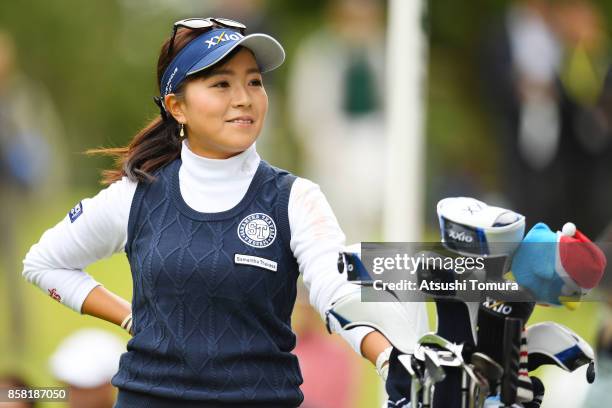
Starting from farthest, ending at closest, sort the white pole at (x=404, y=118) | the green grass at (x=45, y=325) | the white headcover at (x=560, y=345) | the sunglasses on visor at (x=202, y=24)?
the green grass at (x=45, y=325)
the white pole at (x=404, y=118)
the sunglasses on visor at (x=202, y=24)
the white headcover at (x=560, y=345)

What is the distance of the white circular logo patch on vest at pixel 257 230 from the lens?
4.15 metres

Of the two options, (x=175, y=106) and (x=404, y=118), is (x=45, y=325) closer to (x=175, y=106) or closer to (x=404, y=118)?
(x=404, y=118)

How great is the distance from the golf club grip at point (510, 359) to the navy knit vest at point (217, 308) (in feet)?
2.41

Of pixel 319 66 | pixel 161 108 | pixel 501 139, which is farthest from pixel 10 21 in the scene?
pixel 161 108

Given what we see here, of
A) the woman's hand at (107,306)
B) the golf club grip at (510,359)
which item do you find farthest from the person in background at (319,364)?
the golf club grip at (510,359)

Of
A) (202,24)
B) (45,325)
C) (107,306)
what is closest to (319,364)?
(107,306)

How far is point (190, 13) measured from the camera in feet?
67.8

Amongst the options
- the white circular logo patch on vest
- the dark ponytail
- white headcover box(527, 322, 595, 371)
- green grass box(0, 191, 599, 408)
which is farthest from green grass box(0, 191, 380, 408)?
white headcover box(527, 322, 595, 371)

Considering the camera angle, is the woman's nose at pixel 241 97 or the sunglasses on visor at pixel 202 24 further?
the sunglasses on visor at pixel 202 24

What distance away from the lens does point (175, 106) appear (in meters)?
4.41

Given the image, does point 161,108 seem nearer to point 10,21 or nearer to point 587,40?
point 587,40

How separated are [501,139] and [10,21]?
12313mm

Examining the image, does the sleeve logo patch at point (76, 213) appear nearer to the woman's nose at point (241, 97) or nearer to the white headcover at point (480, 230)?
the woman's nose at point (241, 97)

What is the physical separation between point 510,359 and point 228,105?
3.69 ft
